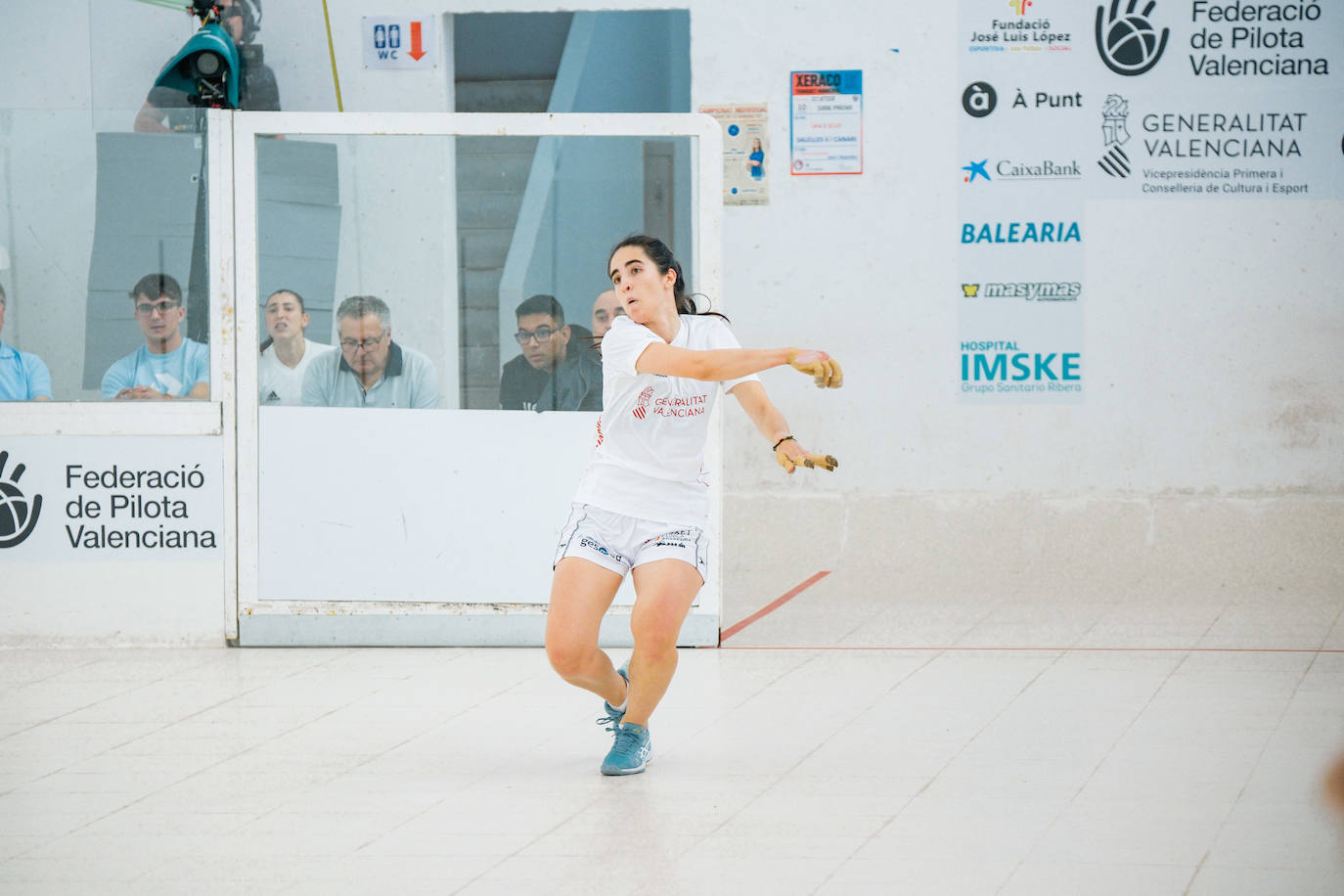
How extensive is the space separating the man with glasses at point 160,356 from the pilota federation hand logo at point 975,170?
379cm

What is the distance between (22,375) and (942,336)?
169 inches

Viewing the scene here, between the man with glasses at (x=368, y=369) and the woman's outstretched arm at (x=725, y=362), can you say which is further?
the man with glasses at (x=368, y=369)

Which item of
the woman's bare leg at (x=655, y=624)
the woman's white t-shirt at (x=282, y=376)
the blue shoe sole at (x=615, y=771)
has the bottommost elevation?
the blue shoe sole at (x=615, y=771)

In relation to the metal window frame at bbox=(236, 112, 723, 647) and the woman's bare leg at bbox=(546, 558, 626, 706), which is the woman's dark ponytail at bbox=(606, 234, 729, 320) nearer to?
the woman's bare leg at bbox=(546, 558, 626, 706)

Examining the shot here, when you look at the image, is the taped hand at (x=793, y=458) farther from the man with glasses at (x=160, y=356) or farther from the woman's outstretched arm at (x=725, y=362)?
the man with glasses at (x=160, y=356)

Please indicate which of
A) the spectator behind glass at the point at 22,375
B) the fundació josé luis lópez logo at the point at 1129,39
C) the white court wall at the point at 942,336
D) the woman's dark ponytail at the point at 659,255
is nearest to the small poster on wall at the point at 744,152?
the white court wall at the point at 942,336

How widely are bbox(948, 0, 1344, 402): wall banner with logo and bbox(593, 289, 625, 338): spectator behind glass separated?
2.38 meters

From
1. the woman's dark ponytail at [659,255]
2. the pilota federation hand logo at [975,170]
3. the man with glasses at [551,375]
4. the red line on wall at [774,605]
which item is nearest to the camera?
the woman's dark ponytail at [659,255]

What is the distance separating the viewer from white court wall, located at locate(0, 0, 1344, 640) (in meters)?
7.69

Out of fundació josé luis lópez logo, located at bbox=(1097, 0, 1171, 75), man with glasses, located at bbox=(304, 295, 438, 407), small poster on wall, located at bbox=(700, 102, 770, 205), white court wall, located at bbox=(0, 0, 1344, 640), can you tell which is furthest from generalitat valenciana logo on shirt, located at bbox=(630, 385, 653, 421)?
fundació josé luis lópez logo, located at bbox=(1097, 0, 1171, 75)

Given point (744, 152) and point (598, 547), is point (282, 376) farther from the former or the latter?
point (744, 152)

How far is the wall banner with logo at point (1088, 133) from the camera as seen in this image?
7.61 metres

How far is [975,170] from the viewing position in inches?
307

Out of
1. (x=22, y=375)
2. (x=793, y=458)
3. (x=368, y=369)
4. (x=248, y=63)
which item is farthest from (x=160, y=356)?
(x=793, y=458)
